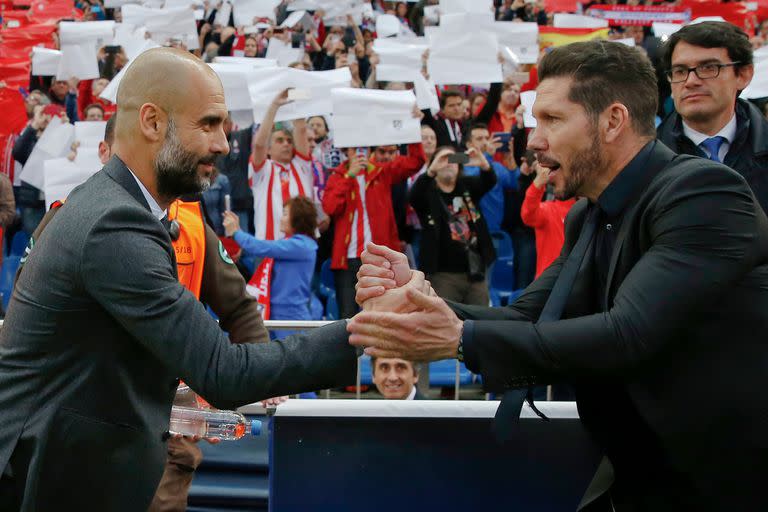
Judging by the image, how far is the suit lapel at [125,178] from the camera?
253 centimetres

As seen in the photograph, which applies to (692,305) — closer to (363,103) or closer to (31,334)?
(31,334)

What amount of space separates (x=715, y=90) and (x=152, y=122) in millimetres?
2756

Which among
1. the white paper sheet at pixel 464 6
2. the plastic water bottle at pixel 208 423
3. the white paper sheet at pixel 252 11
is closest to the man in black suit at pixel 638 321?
the plastic water bottle at pixel 208 423

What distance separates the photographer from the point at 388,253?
2883 mm

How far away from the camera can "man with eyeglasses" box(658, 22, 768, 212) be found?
4.25 m

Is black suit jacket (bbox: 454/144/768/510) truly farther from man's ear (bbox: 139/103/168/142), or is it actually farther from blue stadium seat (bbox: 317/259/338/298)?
blue stadium seat (bbox: 317/259/338/298)

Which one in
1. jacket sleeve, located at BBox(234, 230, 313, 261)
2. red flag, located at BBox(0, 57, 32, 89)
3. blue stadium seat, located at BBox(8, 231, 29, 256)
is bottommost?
blue stadium seat, located at BBox(8, 231, 29, 256)

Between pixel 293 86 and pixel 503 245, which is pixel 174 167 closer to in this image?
pixel 293 86

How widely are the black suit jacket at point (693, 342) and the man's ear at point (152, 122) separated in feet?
3.50

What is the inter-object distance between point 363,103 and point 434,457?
4434mm

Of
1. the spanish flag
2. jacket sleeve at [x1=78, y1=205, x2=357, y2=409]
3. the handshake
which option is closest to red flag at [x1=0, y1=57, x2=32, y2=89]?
the spanish flag

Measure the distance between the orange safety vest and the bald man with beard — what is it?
136 centimetres

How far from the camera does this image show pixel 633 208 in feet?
7.95

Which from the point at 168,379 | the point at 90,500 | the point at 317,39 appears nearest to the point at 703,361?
the point at 168,379
